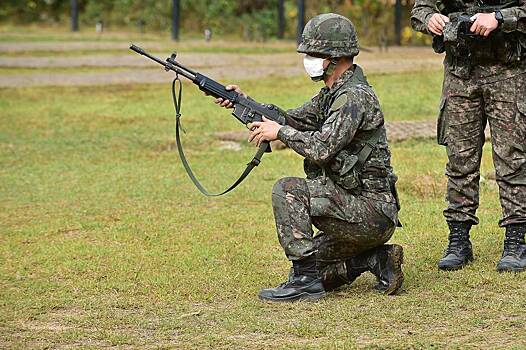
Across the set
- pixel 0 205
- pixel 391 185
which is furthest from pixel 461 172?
pixel 0 205

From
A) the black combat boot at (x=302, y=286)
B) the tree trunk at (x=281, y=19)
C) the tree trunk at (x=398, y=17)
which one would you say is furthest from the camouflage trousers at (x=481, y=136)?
the tree trunk at (x=281, y=19)

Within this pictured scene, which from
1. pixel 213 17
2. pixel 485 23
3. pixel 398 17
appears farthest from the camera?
pixel 213 17

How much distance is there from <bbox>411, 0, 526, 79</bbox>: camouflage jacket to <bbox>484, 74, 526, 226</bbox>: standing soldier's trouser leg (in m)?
0.05

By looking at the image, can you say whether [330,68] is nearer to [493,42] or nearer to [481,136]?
[493,42]

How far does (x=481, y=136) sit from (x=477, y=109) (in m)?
0.17

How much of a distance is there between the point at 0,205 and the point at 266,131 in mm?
3697

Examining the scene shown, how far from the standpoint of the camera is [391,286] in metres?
5.73

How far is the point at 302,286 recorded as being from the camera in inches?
226

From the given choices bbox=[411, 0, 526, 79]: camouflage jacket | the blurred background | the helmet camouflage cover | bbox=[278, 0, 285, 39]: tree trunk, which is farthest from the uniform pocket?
bbox=[278, 0, 285, 39]: tree trunk

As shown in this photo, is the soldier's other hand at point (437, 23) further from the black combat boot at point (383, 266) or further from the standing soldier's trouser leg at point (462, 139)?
the black combat boot at point (383, 266)

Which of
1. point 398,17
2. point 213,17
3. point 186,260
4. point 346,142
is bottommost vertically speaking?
point 186,260

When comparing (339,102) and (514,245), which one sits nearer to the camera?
(339,102)

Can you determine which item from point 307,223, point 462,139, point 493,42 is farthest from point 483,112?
point 307,223

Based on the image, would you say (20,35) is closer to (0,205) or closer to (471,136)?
(0,205)
